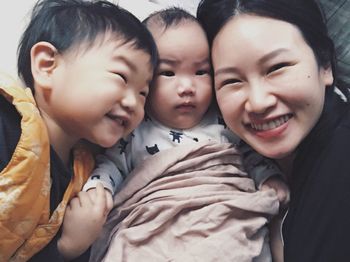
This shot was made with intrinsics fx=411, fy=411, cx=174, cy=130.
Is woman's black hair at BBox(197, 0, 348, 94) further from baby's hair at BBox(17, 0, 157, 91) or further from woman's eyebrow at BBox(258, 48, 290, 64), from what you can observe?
baby's hair at BBox(17, 0, 157, 91)

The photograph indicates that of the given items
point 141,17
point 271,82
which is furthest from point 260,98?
point 141,17

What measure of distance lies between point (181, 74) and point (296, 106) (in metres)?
0.32

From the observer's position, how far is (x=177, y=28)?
1.06m

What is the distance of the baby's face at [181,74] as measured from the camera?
104 cm

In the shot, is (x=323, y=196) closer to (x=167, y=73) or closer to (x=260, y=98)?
(x=260, y=98)

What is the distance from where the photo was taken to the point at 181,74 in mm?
1057

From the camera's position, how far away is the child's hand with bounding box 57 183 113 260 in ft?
2.93

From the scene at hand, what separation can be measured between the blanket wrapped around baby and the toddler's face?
0.50 feet

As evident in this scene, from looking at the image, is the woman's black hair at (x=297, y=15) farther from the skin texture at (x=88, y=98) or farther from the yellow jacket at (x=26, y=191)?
the yellow jacket at (x=26, y=191)

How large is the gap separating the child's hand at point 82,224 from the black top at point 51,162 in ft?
0.09

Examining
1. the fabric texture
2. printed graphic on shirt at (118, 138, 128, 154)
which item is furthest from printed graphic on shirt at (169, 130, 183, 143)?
printed graphic on shirt at (118, 138, 128, 154)

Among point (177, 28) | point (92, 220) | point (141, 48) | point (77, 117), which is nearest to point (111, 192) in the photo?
point (92, 220)

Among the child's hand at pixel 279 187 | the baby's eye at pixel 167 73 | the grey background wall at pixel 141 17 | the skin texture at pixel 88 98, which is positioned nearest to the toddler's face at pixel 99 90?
the skin texture at pixel 88 98

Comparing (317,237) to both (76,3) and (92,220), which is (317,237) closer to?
(92,220)
